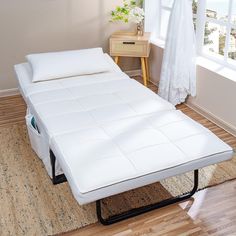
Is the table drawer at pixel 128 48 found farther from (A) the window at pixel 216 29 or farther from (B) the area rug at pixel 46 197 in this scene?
(B) the area rug at pixel 46 197

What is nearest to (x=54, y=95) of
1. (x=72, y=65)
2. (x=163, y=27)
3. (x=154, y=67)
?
(x=72, y=65)

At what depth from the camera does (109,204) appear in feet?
7.06

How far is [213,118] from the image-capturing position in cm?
314

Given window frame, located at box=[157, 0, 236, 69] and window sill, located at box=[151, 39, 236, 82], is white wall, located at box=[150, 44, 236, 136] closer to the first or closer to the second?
window sill, located at box=[151, 39, 236, 82]

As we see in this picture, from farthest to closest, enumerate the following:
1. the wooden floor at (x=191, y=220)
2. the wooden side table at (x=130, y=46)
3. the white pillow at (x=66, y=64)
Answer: the wooden side table at (x=130, y=46)
the white pillow at (x=66, y=64)
the wooden floor at (x=191, y=220)

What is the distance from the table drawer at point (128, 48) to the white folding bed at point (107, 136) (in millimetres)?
913

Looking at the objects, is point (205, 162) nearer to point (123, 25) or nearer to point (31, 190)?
point (31, 190)

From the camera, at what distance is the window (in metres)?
3.05

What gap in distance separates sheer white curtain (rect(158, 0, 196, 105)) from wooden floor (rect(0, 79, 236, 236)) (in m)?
1.24

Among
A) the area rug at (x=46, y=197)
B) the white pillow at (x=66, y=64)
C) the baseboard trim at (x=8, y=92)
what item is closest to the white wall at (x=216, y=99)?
the area rug at (x=46, y=197)

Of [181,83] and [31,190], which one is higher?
[181,83]

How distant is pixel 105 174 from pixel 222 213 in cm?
80

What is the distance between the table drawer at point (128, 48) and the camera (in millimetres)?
3773

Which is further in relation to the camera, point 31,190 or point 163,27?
point 163,27
